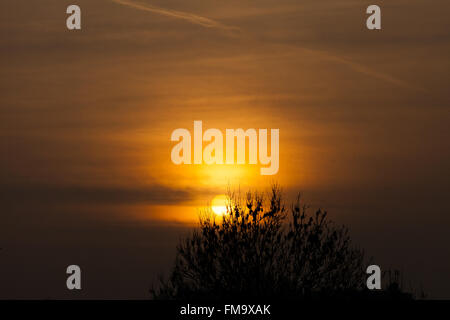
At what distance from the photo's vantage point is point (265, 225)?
126ft
